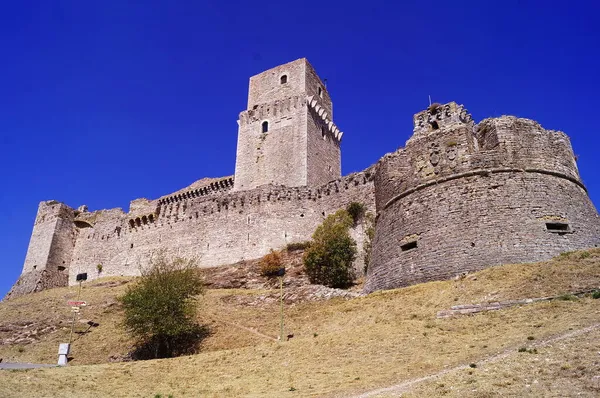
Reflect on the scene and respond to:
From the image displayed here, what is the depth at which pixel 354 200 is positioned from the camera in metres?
27.1

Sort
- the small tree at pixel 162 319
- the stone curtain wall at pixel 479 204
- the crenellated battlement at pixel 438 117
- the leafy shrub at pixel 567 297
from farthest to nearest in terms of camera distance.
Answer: the crenellated battlement at pixel 438 117 → the small tree at pixel 162 319 → the stone curtain wall at pixel 479 204 → the leafy shrub at pixel 567 297

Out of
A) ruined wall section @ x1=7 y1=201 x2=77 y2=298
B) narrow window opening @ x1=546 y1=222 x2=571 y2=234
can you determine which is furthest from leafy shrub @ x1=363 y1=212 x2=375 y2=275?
ruined wall section @ x1=7 y1=201 x2=77 y2=298

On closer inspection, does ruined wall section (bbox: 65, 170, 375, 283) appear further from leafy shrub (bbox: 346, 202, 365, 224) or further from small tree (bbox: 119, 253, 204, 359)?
small tree (bbox: 119, 253, 204, 359)

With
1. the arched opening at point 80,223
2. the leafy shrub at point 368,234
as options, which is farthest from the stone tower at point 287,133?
the arched opening at point 80,223

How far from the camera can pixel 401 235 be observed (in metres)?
17.4

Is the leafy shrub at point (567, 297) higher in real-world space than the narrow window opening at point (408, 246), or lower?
lower

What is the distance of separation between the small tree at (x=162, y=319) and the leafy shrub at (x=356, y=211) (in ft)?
33.7

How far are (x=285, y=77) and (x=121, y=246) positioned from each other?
18739 mm

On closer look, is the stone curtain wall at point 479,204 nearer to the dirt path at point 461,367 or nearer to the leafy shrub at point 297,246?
the dirt path at point 461,367

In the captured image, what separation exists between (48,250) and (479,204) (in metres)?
33.1

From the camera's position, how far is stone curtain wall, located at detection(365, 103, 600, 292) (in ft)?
49.5

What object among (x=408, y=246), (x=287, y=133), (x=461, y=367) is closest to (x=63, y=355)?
(x=408, y=246)

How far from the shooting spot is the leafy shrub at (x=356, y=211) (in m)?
25.9

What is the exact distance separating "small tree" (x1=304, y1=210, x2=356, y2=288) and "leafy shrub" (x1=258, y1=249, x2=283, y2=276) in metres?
1.86
